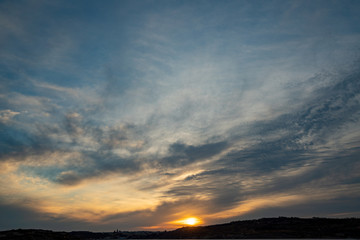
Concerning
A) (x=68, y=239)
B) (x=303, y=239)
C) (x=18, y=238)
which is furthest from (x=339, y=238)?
(x=18, y=238)

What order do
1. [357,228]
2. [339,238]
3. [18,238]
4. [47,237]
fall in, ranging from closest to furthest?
1. [18,238]
2. [47,237]
3. [339,238]
4. [357,228]

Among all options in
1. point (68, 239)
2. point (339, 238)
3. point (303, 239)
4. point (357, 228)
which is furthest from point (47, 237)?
point (357, 228)

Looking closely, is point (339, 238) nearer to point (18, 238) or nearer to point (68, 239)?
point (68, 239)

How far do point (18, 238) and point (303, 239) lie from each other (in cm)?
17658

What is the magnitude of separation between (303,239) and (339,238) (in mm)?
22505

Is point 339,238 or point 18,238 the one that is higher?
point 18,238

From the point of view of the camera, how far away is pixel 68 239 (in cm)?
14588

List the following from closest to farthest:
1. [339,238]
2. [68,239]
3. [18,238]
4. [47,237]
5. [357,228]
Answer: [18,238], [47,237], [68,239], [339,238], [357,228]

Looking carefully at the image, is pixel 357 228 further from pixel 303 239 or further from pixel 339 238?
pixel 303 239

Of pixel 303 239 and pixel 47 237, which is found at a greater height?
pixel 47 237

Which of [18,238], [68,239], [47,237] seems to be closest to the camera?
[18,238]

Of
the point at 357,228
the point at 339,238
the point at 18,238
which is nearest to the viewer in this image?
the point at 18,238

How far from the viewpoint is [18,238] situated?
123 m

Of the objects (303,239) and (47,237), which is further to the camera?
(303,239)
